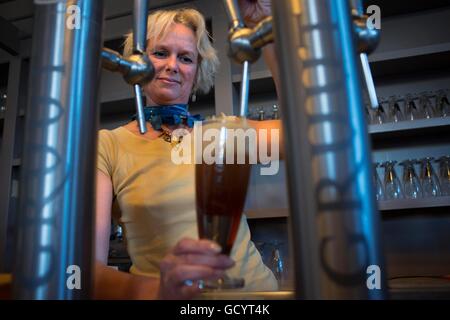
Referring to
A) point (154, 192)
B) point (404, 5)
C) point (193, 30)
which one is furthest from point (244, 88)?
point (404, 5)

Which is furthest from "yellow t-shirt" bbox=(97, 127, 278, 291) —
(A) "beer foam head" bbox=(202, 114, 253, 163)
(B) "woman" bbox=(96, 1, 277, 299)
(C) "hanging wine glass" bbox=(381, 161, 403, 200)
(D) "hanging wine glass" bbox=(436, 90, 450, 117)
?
(D) "hanging wine glass" bbox=(436, 90, 450, 117)

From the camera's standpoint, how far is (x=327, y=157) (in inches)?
8.9

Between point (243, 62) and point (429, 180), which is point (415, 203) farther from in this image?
point (243, 62)

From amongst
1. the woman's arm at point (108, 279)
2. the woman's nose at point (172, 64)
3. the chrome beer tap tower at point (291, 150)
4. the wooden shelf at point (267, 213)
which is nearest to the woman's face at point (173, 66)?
the woman's nose at point (172, 64)

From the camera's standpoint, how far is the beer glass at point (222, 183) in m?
0.34

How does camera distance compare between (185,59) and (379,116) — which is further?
(379,116)

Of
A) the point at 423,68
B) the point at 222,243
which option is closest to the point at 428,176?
the point at 423,68

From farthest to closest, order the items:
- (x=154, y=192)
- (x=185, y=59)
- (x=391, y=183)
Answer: (x=391, y=183) < (x=185, y=59) < (x=154, y=192)

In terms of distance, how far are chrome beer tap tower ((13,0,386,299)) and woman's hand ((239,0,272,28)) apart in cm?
13

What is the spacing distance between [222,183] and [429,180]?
172cm

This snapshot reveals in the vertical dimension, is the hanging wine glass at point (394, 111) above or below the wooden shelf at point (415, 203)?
above

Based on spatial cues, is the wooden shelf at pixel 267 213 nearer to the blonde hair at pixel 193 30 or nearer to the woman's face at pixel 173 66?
the blonde hair at pixel 193 30

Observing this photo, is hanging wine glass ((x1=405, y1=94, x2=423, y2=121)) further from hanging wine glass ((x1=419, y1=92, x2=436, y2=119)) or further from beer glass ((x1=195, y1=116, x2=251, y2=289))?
beer glass ((x1=195, y1=116, x2=251, y2=289))

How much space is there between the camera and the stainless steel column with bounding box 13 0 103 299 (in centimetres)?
26
